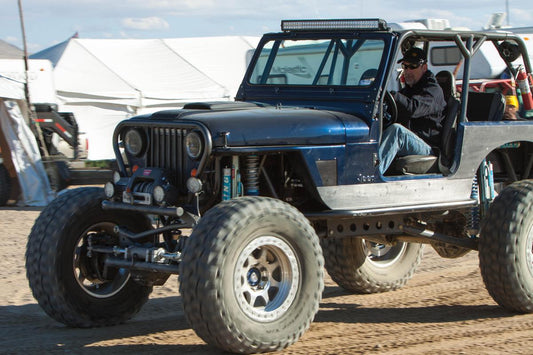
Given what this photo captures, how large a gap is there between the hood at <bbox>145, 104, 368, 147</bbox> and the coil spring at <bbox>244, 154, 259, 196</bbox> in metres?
0.24

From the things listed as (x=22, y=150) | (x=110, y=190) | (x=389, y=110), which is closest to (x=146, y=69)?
(x=22, y=150)

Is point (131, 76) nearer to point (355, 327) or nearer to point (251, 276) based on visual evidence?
point (355, 327)

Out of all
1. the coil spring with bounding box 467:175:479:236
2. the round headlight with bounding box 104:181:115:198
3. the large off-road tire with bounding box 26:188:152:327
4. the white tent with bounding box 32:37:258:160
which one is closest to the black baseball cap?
the coil spring with bounding box 467:175:479:236

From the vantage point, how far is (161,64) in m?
19.2

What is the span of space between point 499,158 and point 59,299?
12.6 ft

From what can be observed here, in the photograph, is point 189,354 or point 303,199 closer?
point 189,354

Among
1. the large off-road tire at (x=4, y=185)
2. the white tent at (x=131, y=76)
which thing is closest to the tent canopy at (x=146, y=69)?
the white tent at (x=131, y=76)

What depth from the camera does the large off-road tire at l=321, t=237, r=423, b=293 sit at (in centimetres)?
738

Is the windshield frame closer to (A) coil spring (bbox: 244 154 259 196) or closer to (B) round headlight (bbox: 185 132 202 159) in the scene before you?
(A) coil spring (bbox: 244 154 259 196)

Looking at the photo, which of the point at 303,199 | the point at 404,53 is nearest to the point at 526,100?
the point at 404,53

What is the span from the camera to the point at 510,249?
6.20 metres

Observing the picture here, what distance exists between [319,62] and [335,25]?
328mm

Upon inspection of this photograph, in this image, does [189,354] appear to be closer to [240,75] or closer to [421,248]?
[421,248]

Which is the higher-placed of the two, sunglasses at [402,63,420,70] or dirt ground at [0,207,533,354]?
sunglasses at [402,63,420,70]
